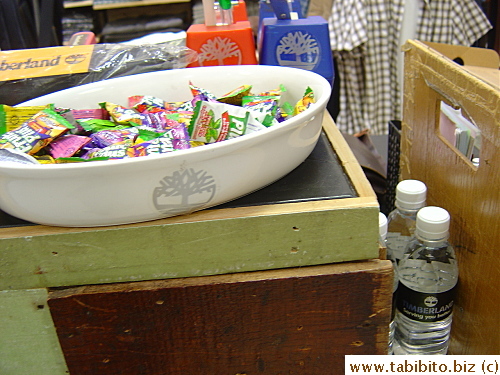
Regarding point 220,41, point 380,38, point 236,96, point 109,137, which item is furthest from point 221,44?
point 380,38

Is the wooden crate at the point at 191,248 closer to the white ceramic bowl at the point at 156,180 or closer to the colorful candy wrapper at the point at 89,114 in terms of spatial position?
the white ceramic bowl at the point at 156,180

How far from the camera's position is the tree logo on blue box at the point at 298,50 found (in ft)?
2.45

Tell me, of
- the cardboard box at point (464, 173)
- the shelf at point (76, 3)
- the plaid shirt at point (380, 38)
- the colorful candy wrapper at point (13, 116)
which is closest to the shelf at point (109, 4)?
the shelf at point (76, 3)

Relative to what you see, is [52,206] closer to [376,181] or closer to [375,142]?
[376,181]

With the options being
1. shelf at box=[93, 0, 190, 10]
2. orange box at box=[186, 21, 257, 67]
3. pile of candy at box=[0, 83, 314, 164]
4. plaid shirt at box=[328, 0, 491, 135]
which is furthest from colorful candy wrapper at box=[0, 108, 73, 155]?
shelf at box=[93, 0, 190, 10]

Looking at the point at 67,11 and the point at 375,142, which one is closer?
the point at 375,142

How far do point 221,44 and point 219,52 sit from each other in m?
0.01

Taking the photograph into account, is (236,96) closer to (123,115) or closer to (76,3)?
(123,115)

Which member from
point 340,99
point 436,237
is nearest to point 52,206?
point 436,237

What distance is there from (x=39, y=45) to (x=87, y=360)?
78cm

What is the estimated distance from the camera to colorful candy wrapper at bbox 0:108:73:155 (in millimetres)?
450

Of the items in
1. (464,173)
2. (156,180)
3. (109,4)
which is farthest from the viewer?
(109,4)

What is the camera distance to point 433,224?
0.58 meters

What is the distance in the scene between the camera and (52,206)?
1.33ft
